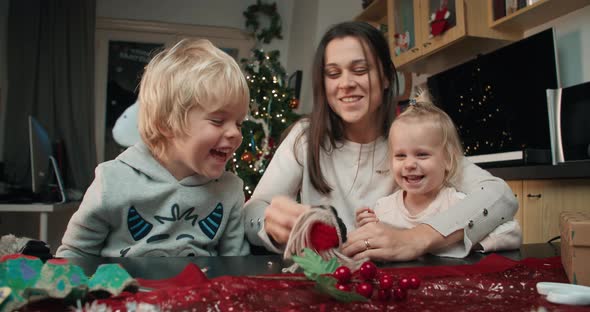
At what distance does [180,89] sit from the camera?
0.96 m

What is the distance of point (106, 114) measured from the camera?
4820 mm

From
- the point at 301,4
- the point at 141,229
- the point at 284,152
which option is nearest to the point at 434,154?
the point at 284,152

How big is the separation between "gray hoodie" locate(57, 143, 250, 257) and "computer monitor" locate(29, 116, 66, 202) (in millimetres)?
2518

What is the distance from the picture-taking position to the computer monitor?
313 centimetres

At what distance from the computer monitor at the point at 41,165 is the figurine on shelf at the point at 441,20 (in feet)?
8.80

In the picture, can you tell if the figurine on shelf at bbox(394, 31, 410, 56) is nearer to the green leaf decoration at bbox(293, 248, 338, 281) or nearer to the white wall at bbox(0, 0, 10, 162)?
the green leaf decoration at bbox(293, 248, 338, 281)

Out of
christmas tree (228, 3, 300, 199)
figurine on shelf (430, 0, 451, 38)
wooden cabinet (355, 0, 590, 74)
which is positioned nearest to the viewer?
wooden cabinet (355, 0, 590, 74)

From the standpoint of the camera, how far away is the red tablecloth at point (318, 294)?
44 cm

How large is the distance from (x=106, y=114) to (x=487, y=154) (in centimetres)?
383

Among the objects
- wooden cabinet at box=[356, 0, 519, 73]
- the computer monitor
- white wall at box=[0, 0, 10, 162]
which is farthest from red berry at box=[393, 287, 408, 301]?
white wall at box=[0, 0, 10, 162]

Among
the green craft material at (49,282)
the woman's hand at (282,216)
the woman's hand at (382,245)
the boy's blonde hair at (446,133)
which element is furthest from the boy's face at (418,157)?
the green craft material at (49,282)

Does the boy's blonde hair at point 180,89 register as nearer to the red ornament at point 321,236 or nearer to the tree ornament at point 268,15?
the red ornament at point 321,236

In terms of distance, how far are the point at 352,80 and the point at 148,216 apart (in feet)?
2.15

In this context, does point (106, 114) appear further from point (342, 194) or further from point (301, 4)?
point (342, 194)
